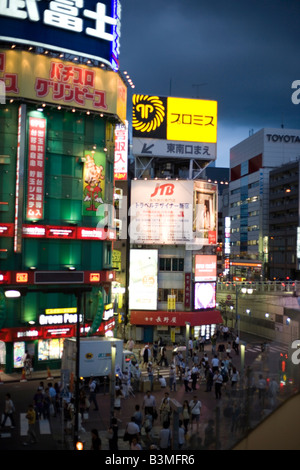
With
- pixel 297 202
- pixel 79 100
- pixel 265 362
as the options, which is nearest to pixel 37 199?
pixel 79 100

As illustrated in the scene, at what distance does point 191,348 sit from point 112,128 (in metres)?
17.8

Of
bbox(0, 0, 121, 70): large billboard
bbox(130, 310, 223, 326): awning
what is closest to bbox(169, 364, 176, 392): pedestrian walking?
bbox(130, 310, 223, 326): awning

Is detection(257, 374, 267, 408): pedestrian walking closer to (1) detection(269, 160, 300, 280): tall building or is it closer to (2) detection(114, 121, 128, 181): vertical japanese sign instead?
(2) detection(114, 121, 128, 181): vertical japanese sign

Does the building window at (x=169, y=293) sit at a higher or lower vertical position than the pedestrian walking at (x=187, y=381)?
higher

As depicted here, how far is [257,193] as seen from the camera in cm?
10981

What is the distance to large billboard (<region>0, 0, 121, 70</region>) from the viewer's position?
3334 cm

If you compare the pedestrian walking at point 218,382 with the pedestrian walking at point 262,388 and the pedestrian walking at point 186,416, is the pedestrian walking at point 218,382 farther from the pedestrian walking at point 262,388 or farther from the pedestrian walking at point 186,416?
the pedestrian walking at point 262,388

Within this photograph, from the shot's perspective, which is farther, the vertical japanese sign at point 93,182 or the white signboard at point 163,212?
the white signboard at point 163,212

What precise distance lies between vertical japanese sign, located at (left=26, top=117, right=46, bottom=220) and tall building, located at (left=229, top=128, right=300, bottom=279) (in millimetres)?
71745

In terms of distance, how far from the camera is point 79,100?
35.4 metres

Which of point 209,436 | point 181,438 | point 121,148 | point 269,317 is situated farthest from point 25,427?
point 269,317

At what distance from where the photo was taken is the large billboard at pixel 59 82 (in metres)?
33.0

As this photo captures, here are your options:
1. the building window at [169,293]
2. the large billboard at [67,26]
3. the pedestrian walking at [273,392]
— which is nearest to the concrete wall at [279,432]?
the pedestrian walking at [273,392]

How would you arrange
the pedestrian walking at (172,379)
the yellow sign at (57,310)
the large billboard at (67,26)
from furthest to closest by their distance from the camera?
the yellow sign at (57,310) < the large billboard at (67,26) < the pedestrian walking at (172,379)
